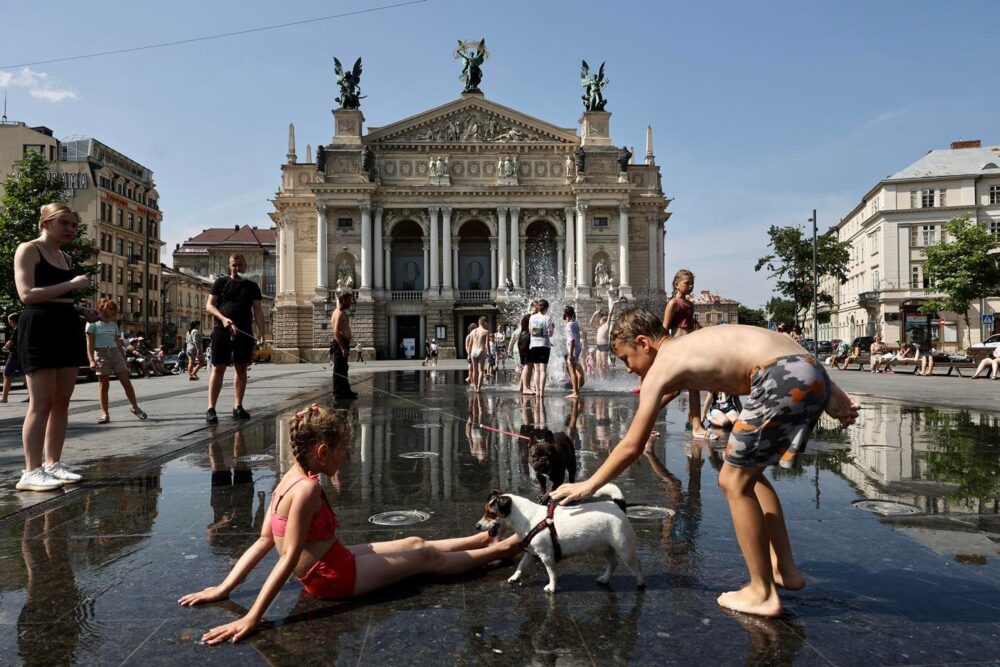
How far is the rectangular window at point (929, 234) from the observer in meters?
61.7

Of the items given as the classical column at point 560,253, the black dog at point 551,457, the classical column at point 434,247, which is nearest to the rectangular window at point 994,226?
the classical column at point 560,253

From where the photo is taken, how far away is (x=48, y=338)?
205 inches

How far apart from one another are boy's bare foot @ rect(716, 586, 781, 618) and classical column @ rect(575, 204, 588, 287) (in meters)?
49.8

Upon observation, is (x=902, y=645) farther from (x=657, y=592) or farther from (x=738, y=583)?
(x=657, y=592)

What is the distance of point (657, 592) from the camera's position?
310cm

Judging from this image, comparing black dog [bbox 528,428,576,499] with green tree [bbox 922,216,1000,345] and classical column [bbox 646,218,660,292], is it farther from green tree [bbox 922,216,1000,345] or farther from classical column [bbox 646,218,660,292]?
classical column [bbox 646,218,660,292]

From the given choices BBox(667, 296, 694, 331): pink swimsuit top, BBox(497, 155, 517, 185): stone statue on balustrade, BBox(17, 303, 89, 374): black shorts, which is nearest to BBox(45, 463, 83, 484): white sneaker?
BBox(17, 303, 89, 374): black shorts

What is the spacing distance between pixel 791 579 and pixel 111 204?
74.4m

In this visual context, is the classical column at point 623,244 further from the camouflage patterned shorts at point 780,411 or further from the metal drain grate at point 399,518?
the camouflage patterned shorts at point 780,411

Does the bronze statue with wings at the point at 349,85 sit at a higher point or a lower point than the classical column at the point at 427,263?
higher

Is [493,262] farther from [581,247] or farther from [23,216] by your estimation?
[23,216]

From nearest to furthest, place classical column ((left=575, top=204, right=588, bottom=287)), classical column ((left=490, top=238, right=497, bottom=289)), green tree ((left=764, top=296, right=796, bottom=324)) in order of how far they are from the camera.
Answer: classical column ((left=575, top=204, right=588, bottom=287)) < classical column ((left=490, top=238, right=497, bottom=289)) < green tree ((left=764, top=296, right=796, bottom=324))

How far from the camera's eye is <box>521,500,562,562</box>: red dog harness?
10.2 ft

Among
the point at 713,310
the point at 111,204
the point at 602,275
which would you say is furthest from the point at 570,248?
the point at 713,310
